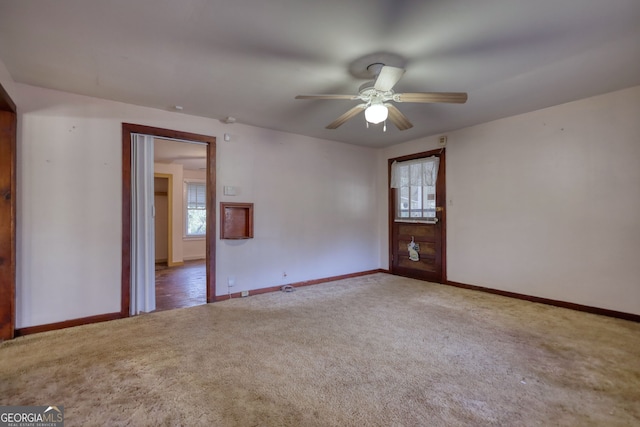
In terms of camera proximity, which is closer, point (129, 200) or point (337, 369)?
point (337, 369)

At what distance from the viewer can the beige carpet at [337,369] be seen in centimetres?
167

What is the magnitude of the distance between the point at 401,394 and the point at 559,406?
0.91 m

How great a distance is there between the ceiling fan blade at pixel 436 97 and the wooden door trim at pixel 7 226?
3501mm

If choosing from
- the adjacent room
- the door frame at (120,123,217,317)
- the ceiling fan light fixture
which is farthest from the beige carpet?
the ceiling fan light fixture

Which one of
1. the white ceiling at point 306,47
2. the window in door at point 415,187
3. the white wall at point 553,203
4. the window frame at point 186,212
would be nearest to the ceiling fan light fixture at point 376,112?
the white ceiling at point 306,47

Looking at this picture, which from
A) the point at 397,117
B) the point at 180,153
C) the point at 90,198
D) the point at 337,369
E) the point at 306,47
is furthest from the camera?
the point at 180,153

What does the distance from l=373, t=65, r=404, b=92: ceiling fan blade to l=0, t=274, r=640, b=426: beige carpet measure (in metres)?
2.16

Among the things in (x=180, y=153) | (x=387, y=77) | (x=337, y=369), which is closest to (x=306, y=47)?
(x=387, y=77)

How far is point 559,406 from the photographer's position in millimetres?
1719

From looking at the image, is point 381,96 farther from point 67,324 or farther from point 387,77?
point 67,324

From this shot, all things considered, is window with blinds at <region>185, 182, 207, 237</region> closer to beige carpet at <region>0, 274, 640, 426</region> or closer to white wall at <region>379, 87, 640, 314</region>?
beige carpet at <region>0, 274, 640, 426</region>

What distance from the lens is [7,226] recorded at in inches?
104

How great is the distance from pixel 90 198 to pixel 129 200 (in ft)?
1.15

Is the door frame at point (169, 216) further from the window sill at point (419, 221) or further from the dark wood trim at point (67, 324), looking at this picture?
the window sill at point (419, 221)
